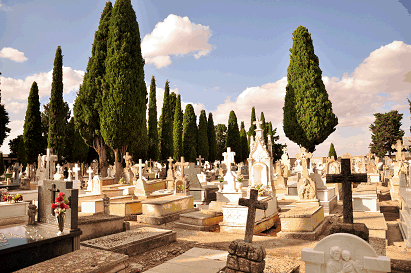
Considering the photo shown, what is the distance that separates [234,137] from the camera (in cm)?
3822

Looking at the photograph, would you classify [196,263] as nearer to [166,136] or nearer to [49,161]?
[49,161]

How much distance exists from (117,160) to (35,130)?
439 inches

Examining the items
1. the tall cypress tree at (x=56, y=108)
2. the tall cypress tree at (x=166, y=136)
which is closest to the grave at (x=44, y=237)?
the tall cypress tree at (x=56, y=108)

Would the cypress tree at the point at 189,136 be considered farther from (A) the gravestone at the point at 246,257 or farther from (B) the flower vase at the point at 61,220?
(A) the gravestone at the point at 246,257

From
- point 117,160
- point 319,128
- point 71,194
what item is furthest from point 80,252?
point 319,128

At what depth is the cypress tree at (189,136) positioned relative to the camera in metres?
32.2

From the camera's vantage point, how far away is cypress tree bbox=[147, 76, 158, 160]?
3059 centimetres

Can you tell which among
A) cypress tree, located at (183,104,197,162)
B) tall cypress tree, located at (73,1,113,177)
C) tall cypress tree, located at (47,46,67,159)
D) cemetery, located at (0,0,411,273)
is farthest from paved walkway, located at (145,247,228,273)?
cypress tree, located at (183,104,197,162)

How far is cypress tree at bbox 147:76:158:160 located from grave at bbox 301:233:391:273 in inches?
1116

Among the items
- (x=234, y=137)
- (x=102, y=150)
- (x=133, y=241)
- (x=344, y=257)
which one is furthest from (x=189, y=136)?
(x=344, y=257)

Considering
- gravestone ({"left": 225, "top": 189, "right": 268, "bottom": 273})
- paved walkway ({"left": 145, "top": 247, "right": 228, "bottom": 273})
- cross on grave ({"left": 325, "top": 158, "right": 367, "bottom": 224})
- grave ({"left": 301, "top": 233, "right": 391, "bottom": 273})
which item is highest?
cross on grave ({"left": 325, "top": 158, "right": 367, "bottom": 224})

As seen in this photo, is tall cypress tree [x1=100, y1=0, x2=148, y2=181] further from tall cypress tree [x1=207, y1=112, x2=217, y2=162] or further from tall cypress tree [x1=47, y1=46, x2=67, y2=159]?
tall cypress tree [x1=207, y1=112, x2=217, y2=162]

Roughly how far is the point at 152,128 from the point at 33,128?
456 inches

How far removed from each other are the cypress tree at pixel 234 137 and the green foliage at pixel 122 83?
66.7 feet
